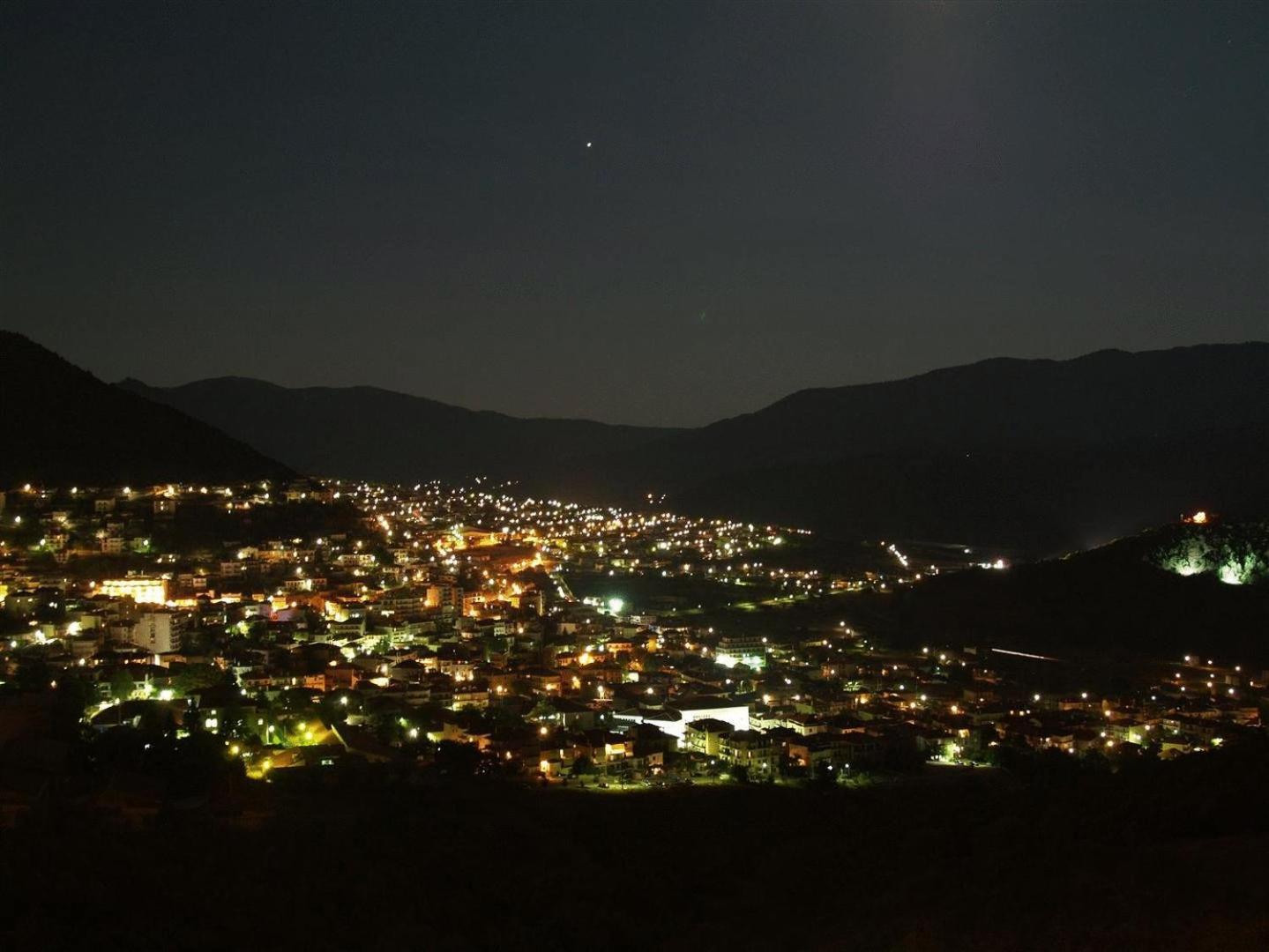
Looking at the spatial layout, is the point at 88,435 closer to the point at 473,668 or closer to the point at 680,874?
the point at 473,668

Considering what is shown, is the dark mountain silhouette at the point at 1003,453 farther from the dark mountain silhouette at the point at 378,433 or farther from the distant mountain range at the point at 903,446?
the dark mountain silhouette at the point at 378,433

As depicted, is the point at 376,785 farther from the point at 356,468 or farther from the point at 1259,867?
the point at 356,468

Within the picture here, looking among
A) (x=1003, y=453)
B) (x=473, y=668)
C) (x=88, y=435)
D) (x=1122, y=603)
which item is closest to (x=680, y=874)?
(x=473, y=668)

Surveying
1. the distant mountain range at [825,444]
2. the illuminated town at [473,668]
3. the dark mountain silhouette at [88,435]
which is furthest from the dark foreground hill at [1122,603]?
the dark mountain silhouette at [88,435]

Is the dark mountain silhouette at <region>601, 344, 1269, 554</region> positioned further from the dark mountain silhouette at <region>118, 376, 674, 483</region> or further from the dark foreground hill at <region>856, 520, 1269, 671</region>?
the dark foreground hill at <region>856, 520, 1269, 671</region>

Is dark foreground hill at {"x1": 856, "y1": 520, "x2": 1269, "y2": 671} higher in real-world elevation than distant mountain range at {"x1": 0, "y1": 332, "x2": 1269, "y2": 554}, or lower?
lower

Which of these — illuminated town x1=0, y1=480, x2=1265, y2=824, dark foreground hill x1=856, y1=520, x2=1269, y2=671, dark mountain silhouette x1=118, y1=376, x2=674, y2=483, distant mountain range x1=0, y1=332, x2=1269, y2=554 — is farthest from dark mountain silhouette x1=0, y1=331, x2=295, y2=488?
dark mountain silhouette x1=118, y1=376, x2=674, y2=483
